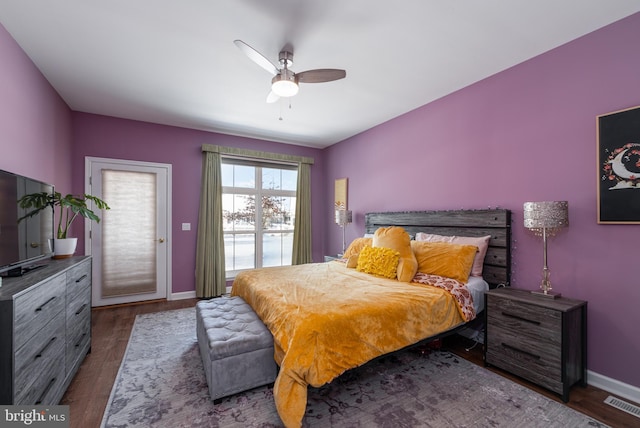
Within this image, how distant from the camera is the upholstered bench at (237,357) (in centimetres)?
195

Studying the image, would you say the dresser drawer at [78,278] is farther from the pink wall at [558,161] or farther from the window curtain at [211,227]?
the pink wall at [558,161]

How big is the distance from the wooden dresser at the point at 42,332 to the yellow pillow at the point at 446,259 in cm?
301

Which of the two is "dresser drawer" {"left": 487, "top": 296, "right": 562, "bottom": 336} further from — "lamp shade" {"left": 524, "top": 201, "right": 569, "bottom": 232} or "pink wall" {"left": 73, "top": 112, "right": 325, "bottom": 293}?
"pink wall" {"left": 73, "top": 112, "right": 325, "bottom": 293}

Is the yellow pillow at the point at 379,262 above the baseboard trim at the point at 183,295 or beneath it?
above

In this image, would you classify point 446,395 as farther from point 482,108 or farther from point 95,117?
point 95,117

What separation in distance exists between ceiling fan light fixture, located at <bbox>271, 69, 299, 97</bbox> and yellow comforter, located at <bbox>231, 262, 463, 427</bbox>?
1742 millimetres

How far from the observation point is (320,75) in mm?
2363

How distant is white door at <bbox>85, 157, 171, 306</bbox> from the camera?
4004 mm

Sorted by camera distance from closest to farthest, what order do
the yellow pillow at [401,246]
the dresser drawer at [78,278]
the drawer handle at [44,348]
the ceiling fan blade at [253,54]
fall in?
the drawer handle at [44,348] < the ceiling fan blade at [253,54] < the dresser drawer at [78,278] < the yellow pillow at [401,246]

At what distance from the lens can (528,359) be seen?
2158mm

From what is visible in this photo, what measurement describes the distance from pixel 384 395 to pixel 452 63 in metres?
2.97

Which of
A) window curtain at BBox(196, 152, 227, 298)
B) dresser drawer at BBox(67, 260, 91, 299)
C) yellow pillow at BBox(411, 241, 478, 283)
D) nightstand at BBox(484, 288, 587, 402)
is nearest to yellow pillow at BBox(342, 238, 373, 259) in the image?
yellow pillow at BBox(411, 241, 478, 283)

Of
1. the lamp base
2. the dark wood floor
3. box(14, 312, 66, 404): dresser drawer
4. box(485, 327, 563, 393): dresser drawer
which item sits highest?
the lamp base

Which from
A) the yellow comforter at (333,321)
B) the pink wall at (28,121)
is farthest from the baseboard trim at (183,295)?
the yellow comforter at (333,321)
